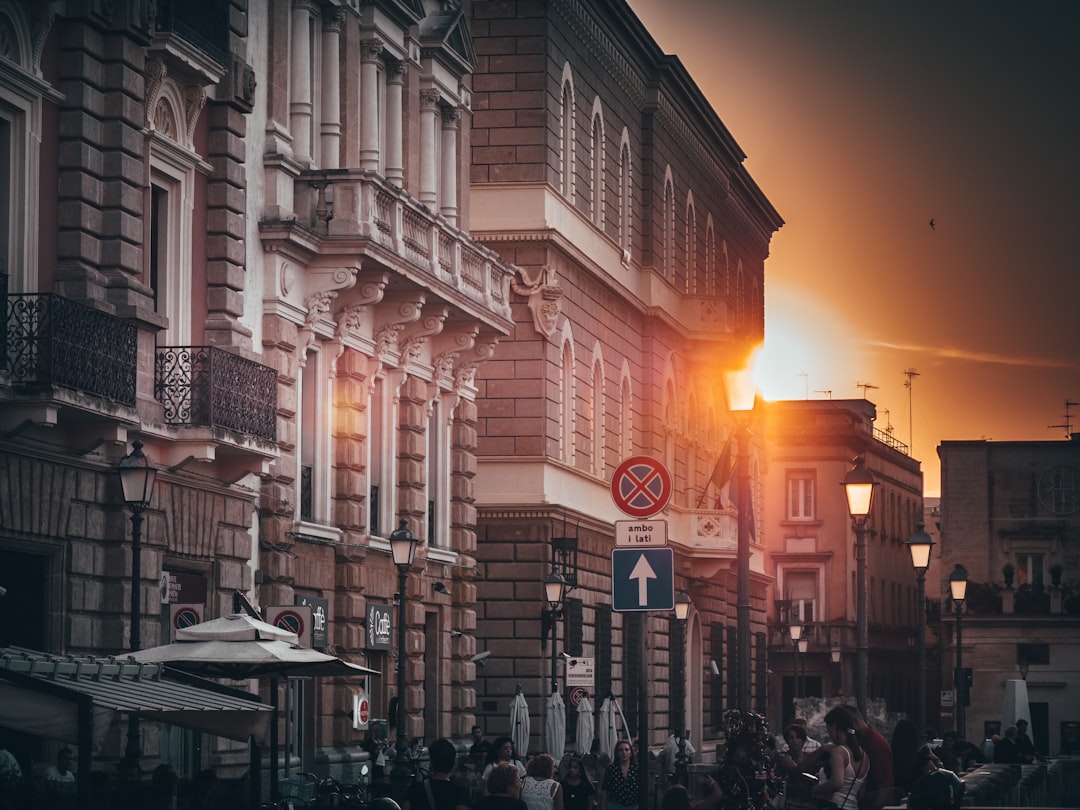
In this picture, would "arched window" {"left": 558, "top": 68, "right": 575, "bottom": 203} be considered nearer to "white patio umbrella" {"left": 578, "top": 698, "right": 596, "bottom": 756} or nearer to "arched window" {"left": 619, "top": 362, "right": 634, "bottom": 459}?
"arched window" {"left": 619, "top": 362, "right": 634, "bottom": 459}

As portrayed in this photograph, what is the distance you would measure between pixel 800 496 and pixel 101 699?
83.7m

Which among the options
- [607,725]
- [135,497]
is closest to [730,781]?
[135,497]

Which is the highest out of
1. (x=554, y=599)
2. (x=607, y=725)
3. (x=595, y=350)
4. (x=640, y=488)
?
(x=595, y=350)

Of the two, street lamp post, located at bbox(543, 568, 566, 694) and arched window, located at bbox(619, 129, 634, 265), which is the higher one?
arched window, located at bbox(619, 129, 634, 265)

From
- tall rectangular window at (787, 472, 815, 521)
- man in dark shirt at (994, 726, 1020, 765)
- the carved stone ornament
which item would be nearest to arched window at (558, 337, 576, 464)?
the carved stone ornament

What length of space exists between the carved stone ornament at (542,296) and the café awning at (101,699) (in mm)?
25792

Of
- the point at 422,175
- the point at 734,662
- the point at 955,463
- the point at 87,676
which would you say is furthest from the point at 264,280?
the point at 955,463

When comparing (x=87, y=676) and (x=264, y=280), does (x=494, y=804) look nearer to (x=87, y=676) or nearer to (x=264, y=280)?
→ (x=87, y=676)

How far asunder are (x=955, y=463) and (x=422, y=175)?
65.2 metres

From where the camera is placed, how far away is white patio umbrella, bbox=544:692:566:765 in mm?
41719

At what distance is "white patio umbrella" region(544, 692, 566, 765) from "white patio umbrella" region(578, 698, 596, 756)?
333 millimetres

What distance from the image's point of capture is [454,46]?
4038 centimetres

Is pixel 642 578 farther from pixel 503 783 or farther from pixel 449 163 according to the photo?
pixel 449 163

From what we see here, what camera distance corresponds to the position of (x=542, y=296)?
45.9 meters
